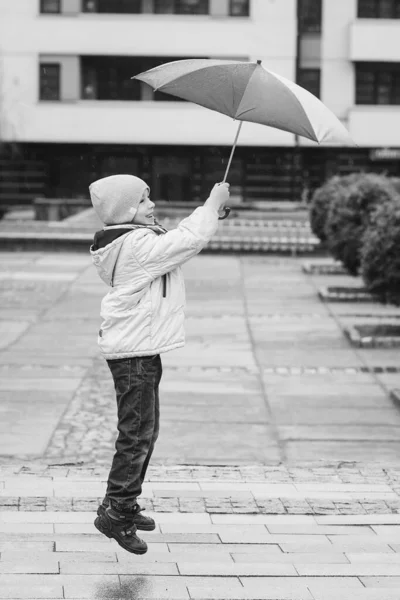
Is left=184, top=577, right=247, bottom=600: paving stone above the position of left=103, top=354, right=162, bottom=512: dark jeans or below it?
below

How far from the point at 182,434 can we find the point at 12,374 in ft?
9.89

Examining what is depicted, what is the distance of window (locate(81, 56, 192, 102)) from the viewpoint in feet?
148

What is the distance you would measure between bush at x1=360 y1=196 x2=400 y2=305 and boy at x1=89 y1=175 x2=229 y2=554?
8742mm

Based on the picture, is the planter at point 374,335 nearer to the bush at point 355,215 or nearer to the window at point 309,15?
the bush at point 355,215

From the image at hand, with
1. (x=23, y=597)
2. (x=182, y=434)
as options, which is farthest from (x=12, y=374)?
(x=23, y=597)

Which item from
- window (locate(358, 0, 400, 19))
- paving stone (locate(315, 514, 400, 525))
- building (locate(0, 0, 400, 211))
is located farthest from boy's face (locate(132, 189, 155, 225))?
window (locate(358, 0, 400, 19))

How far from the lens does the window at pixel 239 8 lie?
4446cm

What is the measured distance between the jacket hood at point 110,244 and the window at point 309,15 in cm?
4203

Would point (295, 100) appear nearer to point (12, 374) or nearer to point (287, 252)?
point (12, 374)

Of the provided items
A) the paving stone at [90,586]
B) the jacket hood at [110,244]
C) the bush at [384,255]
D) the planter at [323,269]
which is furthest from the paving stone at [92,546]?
the planter at [323,269]

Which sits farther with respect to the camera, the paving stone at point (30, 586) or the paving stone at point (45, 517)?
the paving stone at point (45, 517)

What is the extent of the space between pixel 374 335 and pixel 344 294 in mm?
4440

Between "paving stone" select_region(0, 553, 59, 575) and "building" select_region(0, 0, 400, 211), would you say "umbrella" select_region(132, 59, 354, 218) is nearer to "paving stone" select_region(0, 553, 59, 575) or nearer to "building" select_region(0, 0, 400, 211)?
"paving stone" select_region(0, 553, 59, 575)

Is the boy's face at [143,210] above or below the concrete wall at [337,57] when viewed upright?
below
